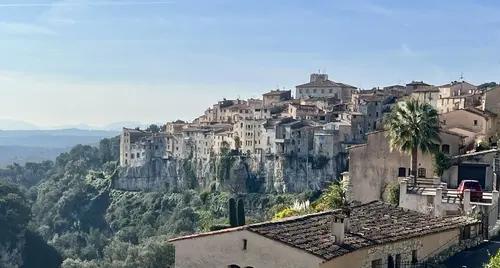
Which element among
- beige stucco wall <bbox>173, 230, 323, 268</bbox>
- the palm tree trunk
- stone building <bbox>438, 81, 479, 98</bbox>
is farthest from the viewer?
stone building <bbox>438, 81, 479, 98</bbox>

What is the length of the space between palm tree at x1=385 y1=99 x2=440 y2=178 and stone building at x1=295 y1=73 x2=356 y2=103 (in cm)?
12850

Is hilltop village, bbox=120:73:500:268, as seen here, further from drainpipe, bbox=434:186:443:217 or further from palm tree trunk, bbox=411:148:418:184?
palm tree trunk, bbox=411:148:418:184

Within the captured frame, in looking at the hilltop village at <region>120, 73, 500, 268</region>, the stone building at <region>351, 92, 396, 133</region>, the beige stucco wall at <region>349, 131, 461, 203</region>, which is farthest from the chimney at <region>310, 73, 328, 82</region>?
the beige stucco wall at <region>349, 131, 461, 203</region>

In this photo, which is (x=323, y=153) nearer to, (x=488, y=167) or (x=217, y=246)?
(x=488, y=167)

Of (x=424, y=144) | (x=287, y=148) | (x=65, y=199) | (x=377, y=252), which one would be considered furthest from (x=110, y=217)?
(x=377, y=252)

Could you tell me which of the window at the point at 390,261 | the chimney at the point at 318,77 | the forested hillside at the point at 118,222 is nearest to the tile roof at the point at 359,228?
the window at the point at 390,261

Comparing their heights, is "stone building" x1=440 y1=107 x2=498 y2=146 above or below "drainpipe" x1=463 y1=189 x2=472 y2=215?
above

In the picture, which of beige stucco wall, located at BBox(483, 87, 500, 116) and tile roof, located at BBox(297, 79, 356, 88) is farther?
tile roof, located at BBox(297, 79, 356, 88)

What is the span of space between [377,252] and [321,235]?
76.2 inches

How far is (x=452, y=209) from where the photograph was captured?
3081 cm

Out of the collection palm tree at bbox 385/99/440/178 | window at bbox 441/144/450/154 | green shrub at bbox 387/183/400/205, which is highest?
palm tree at bbox 385/99/440/178

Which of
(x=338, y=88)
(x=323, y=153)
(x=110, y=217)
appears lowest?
(x=110, y=217)

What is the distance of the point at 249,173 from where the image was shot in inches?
5955

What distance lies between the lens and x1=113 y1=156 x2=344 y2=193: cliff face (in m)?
142
